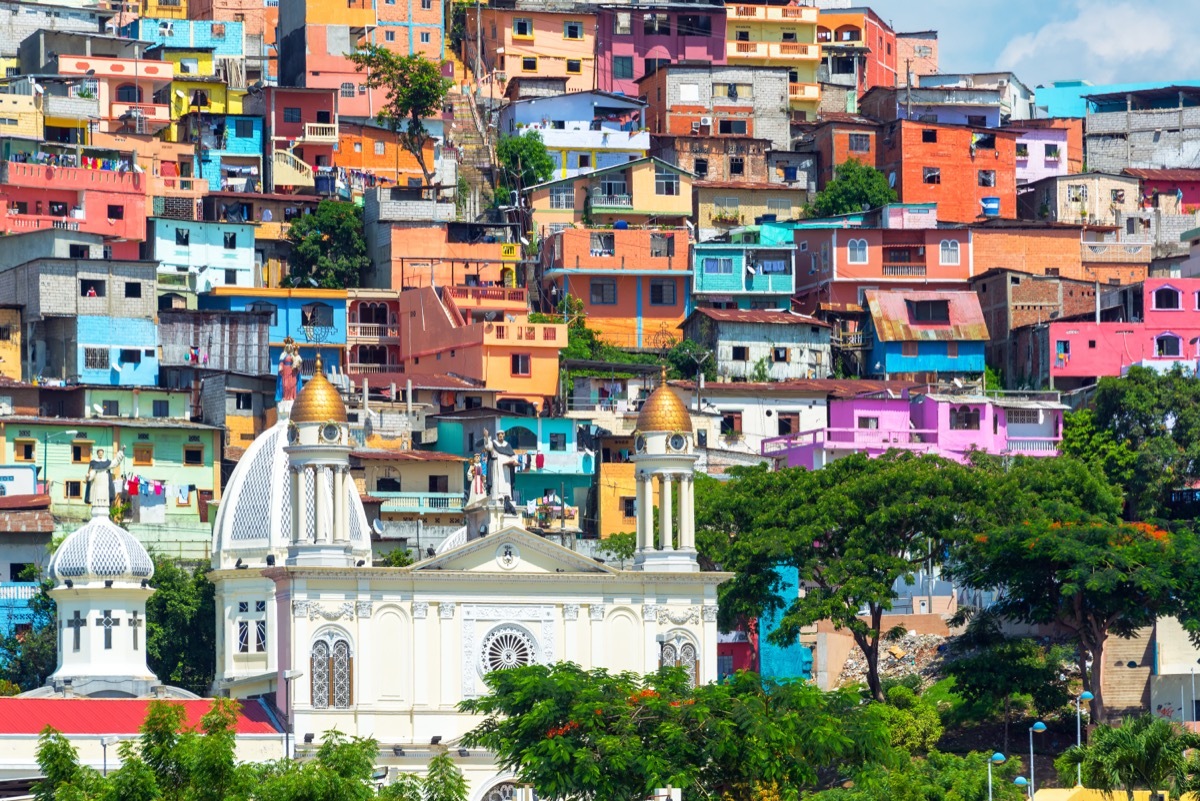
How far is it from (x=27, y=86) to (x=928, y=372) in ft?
109

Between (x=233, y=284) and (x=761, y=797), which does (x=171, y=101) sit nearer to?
(x=233, y=284)

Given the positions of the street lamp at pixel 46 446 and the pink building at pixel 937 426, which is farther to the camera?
the pink building at pixel 937 426

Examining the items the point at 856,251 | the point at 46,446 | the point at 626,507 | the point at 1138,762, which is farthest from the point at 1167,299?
the point at 1138,762

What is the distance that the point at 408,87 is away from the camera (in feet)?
342

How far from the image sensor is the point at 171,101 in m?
109

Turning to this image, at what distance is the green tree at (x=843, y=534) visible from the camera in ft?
229

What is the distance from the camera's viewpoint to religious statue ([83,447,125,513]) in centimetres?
6830

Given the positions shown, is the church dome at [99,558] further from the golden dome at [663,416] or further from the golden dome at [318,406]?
the golden dome at [663,416]

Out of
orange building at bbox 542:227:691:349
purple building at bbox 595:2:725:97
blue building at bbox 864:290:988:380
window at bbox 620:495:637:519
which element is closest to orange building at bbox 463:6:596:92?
purple building at bbox 595:2:725:97

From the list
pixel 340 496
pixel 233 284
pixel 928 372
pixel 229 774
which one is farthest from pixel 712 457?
pixel 229 774

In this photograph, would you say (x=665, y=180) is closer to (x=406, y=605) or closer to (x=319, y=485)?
(x=406, y=605)

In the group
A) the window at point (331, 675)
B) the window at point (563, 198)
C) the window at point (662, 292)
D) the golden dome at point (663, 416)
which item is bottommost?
the window at point (331, 675)

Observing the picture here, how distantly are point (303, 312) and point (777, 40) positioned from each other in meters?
29.3

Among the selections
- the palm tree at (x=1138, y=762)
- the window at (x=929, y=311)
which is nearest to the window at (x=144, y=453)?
the window at (x=929, y=311)
